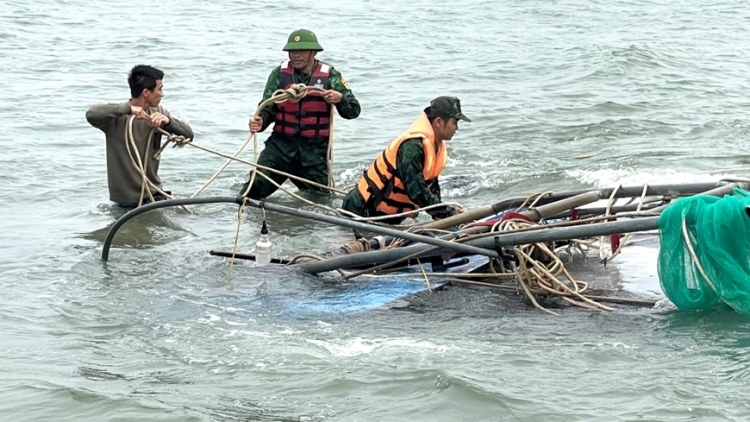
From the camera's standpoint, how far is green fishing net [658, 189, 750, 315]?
530 cm

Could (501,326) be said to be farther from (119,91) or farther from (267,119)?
(119,91)

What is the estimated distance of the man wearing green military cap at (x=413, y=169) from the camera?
22.9 feet

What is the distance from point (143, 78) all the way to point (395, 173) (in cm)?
200

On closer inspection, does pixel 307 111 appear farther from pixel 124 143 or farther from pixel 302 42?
pixel 124 143

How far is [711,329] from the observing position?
5391 mm

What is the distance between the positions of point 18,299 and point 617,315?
11.8 feet

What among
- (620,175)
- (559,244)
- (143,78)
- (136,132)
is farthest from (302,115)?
(620,175)

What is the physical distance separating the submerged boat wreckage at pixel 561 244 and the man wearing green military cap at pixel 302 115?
1862 millimetres

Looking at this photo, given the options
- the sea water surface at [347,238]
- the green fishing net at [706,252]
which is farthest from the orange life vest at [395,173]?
the green fishing net at [706,252]

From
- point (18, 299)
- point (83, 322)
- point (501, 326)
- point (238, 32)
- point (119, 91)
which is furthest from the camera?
point (238, 32)

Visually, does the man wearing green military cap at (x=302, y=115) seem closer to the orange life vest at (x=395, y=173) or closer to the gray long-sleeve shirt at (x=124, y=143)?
the gray long-sleeve shirt at (x=124, y=143)

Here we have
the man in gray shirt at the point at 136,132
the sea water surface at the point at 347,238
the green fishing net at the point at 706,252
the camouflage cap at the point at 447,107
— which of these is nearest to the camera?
the sea water surface at the point at 347,238

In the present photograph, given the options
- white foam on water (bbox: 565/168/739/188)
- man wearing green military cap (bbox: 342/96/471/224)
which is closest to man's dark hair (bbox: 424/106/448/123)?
man wearing green military cap (bbox: 342/96/471/224)

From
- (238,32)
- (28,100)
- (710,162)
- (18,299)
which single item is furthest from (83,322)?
(238,32)
